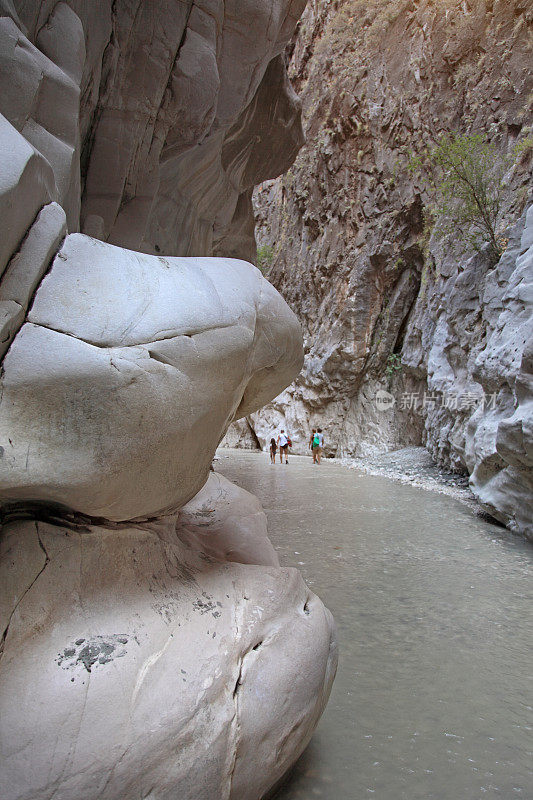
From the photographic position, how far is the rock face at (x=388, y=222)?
1045 cm

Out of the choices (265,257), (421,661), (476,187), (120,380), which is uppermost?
(265,257)

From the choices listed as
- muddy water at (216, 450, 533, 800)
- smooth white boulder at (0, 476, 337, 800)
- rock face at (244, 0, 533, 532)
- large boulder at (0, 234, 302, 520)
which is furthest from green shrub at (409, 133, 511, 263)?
smooth white boulder at (0, 476, 337, 800)

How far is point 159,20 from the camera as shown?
4.65 m

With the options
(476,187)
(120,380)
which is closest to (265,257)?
(476,187)

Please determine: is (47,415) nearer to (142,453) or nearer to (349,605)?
(142,453)

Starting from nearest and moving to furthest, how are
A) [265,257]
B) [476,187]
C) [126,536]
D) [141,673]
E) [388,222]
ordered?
[141,673] → [126,536] → [476,187] → [388,222] → [265,257]

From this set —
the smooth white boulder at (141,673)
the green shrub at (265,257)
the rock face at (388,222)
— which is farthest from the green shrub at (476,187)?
the green shrub at (265,257)

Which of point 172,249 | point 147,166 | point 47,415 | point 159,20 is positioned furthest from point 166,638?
point 172,249

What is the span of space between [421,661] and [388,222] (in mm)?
16363

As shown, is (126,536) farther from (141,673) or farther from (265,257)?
(265,257)

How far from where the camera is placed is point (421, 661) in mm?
2557

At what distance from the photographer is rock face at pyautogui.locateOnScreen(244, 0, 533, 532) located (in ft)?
34.3

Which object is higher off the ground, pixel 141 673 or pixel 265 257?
pixel 265 257

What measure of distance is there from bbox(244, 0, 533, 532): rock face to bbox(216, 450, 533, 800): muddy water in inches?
132
